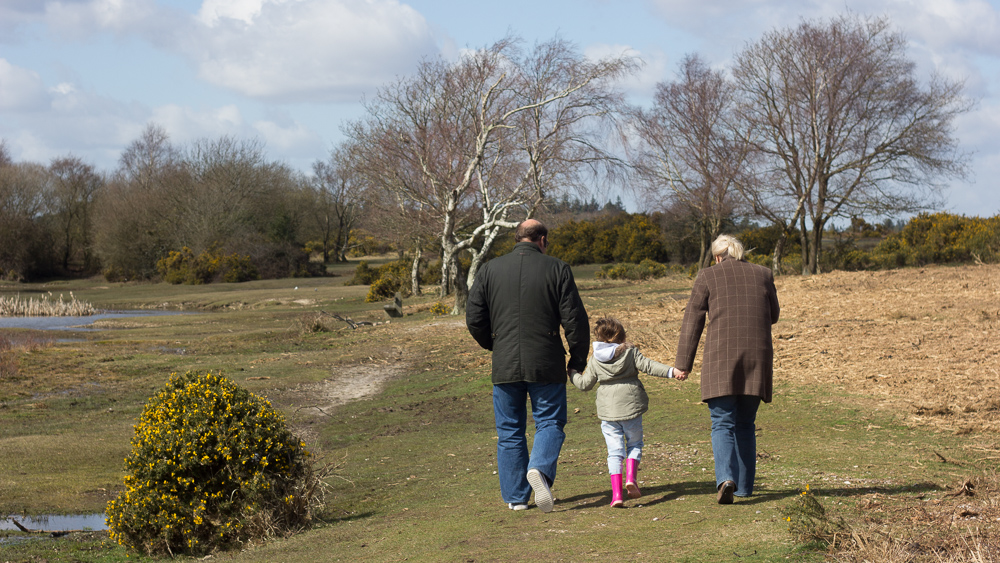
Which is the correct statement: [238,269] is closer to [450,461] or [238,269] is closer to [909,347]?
[909,347]

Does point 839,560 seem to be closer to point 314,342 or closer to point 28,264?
point 314,342

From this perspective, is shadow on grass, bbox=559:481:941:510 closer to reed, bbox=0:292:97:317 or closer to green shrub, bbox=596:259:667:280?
green shrub, bbox=596:259:667:280

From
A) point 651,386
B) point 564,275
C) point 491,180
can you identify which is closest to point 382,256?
point 491,180

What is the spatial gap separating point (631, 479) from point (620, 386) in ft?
2.17

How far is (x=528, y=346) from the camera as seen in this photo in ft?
19.2

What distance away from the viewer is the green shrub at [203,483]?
21.8 feet

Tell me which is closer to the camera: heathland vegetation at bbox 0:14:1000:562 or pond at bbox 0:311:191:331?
heathland vegetation at bbox 0:14:1000:562

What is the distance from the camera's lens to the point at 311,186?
87.2 m

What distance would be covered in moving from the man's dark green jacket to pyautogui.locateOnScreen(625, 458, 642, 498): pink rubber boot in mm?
775

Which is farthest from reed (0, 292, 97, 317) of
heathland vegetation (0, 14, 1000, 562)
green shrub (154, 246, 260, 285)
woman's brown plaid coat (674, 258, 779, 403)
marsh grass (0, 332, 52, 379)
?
woman's brown plaid coat (674, 258, 779, 403)

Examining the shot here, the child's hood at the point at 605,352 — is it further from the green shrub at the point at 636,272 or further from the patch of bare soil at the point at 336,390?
the green shrub at the point at 636,272

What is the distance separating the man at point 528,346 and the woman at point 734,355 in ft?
2.72

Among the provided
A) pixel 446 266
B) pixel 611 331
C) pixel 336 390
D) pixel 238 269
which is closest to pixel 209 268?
pixel 238 269

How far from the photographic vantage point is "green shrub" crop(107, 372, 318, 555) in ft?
21.8
